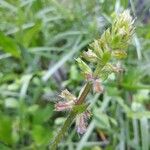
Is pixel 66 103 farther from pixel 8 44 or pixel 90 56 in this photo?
pixel 8 44

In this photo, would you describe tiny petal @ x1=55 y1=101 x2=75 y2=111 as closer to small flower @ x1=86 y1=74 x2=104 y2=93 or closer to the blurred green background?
small flower @ x1=86 y1=74 x2=104 y2=93

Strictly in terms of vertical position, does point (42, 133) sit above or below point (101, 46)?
below

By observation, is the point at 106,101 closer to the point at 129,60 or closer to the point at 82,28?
the point at 129,60

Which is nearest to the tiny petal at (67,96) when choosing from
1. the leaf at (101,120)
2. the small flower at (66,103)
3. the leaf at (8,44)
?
the small flower at (66,103)

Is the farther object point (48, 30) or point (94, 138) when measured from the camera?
point (48, 30)

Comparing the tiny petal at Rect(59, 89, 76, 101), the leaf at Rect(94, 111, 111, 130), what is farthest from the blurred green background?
the tiny petal at Rect(59, 89, 76, 101)

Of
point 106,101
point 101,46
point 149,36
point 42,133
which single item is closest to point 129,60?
point 149,36

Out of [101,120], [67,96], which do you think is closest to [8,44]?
[101,120]
